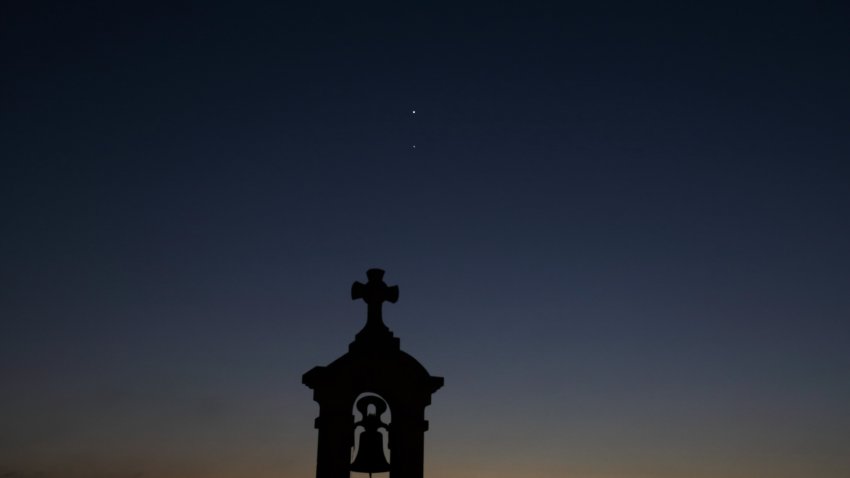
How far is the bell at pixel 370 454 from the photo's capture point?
32.2ft

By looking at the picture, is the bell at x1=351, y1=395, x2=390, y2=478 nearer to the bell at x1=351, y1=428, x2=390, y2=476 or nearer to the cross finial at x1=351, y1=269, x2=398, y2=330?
the bell at x1=351, y1=428, x2=390, y2=476

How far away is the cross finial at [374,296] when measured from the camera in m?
9.93

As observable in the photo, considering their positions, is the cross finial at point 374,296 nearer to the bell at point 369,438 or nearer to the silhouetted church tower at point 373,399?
the silhouetted church tower at point 373,399

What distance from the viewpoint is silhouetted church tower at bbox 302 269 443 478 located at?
9344 mm

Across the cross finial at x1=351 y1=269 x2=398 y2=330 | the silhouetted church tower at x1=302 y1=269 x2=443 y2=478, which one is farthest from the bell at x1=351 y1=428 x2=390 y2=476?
the cross finial at x1=351 y1=269 x2=398 y2=330

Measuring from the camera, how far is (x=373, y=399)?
9.81m

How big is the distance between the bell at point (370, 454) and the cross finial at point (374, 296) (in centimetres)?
136

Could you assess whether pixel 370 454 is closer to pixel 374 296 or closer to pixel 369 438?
pixel 369 438

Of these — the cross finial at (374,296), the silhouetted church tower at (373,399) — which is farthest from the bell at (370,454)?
the cross finial at (374,296)

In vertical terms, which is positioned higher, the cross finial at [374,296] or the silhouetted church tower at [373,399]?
the cross finial at [374,296]

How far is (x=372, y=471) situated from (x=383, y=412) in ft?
2.49

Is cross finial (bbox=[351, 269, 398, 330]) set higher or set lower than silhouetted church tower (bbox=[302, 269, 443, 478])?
higher

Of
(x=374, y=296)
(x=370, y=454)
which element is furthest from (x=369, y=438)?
(x=374, y=296)

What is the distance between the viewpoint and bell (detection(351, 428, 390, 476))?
9.83 meters
